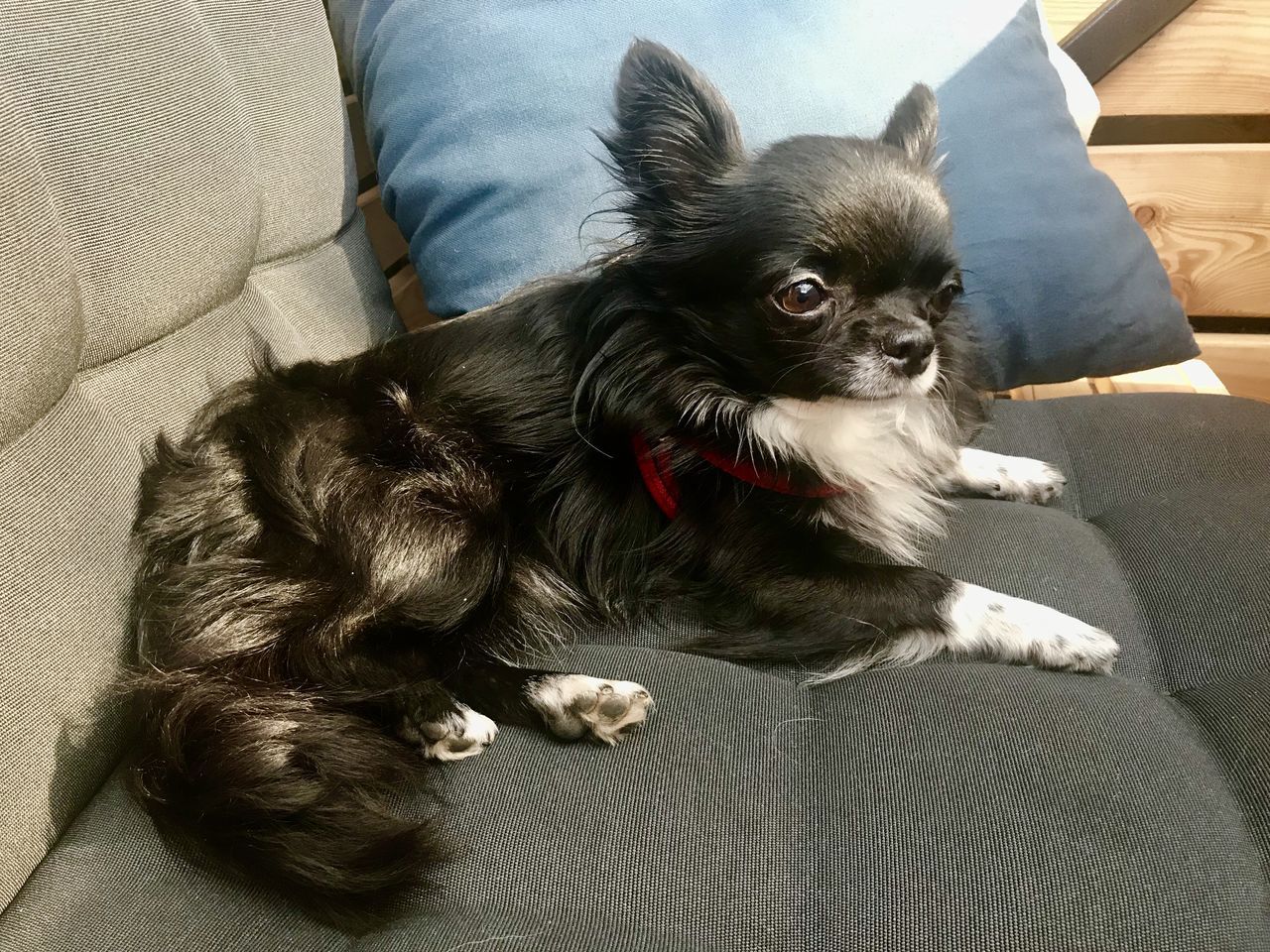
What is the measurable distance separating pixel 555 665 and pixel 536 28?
1404mm

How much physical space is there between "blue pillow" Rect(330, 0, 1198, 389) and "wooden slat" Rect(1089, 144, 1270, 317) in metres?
1.05

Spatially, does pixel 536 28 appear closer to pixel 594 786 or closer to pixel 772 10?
pixel 772 10

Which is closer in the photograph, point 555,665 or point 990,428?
point 555,665

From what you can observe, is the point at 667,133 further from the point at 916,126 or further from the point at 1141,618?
the point at 1141,618

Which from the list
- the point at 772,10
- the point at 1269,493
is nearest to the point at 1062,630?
the point at 1269,493

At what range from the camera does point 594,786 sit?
1.05 meters

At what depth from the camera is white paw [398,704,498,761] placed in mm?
1187

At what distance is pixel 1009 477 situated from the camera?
169 cm

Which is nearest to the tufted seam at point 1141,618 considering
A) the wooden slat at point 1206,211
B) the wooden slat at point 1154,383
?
the wooden slat at point 1154,383

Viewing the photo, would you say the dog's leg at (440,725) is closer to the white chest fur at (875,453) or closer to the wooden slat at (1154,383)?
the white chest fur at (875,453)

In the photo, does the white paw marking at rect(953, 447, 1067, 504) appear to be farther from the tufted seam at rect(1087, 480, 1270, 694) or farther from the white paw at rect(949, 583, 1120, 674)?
the white paw at rect(949, 583, 1120, 674)

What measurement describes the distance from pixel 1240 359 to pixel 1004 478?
191 centimetres

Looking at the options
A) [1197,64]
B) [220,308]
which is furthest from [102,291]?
[1197,64]

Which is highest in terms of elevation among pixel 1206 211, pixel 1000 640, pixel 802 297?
pixel 802 297
